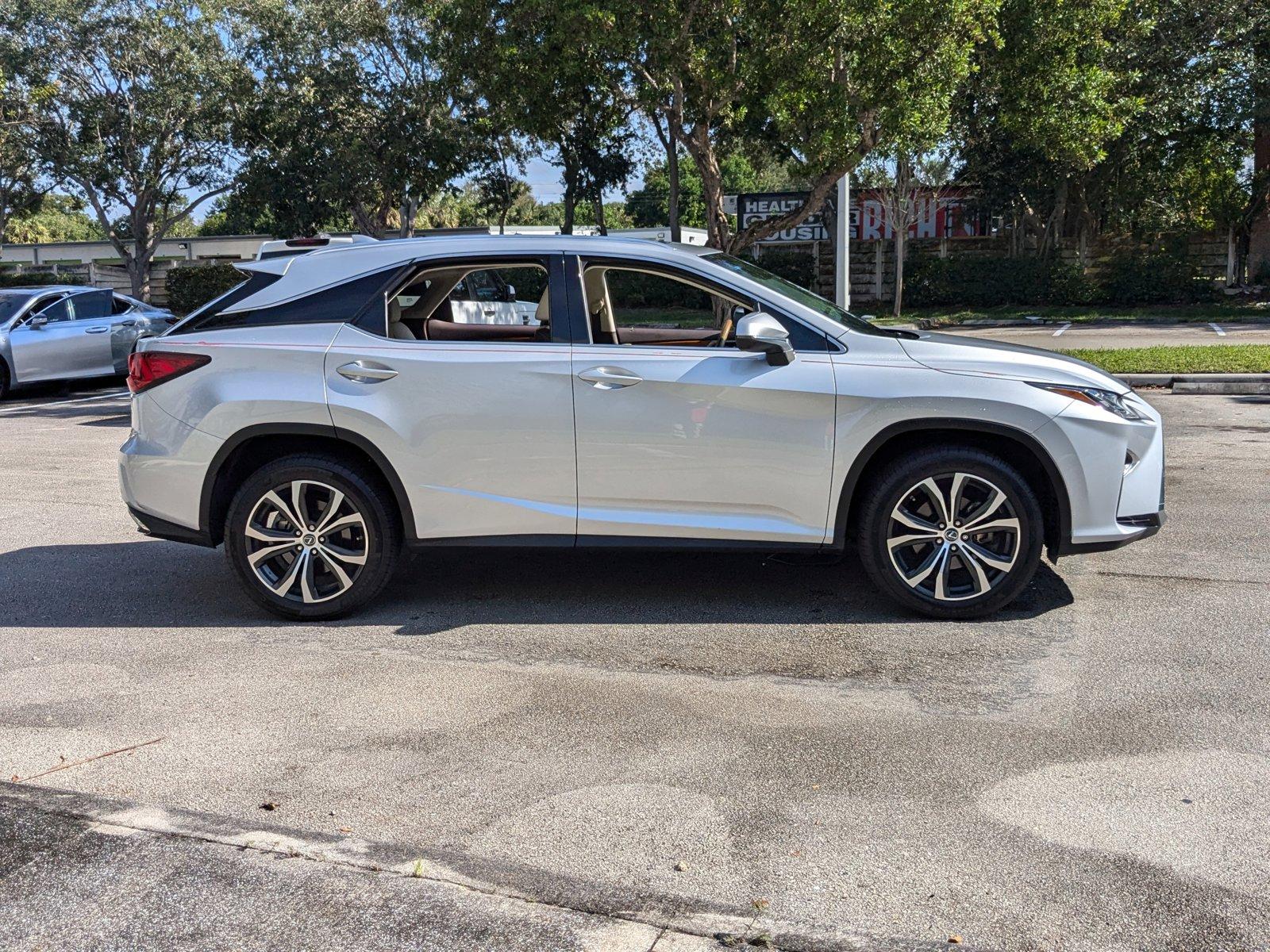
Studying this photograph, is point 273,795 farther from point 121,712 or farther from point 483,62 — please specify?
point 483,62

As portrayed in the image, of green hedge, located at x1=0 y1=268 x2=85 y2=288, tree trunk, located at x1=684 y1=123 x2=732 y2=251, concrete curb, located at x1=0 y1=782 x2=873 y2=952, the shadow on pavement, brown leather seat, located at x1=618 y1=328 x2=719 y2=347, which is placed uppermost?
tree trunk, located at x1=684 y1=123 x2=732 y2=251

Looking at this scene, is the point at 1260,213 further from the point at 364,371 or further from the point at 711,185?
the point at 364,371

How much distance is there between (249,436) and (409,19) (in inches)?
1092

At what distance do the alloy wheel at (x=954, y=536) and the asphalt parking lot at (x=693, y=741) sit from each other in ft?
0.74

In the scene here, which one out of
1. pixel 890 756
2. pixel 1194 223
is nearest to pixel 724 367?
pixel 890 756

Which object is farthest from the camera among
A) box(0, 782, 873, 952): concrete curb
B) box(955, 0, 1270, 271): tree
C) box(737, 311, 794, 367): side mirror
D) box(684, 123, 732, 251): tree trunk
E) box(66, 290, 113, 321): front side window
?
box(955, 0, 1270, 271): tree

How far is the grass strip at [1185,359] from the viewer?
14727 millimetres

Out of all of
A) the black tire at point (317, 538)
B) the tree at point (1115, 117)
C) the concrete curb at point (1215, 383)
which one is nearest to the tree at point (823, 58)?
the tree at point (1115, 117)

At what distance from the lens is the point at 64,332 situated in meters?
16.7

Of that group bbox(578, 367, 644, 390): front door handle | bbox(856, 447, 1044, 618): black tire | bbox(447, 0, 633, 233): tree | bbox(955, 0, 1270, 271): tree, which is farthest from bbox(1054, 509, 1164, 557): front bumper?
bbox(955, 0, 1270, 271): tree

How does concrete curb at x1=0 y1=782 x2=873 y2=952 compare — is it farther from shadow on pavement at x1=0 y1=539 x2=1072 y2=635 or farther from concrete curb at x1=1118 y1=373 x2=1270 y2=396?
concrete curb at x1=1118 y1=373 x2=1270 y2=396

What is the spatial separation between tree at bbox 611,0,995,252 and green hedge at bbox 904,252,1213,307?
1307cm

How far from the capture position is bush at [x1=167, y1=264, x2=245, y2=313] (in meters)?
30.8

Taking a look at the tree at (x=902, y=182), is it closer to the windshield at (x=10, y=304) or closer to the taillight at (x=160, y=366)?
the windshield at (x=10, y=304)
